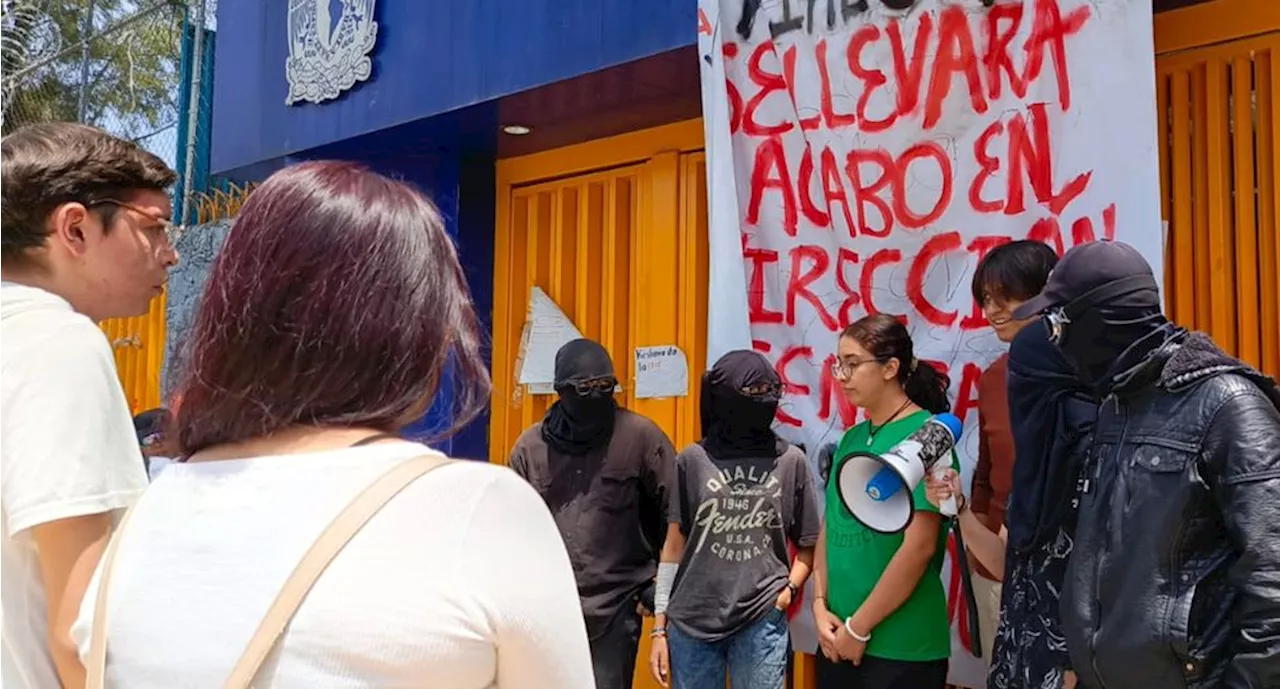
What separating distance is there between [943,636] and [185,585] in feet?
9.07

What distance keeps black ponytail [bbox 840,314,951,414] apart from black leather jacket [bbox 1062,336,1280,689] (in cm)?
116

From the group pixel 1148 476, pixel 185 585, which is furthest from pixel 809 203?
pixel 185 585

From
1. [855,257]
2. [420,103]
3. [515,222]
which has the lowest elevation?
[855,257]

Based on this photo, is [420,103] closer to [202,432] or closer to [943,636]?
[943,636]

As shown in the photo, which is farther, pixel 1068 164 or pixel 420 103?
pixel 420 103

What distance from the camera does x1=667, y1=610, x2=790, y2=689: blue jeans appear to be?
383cm

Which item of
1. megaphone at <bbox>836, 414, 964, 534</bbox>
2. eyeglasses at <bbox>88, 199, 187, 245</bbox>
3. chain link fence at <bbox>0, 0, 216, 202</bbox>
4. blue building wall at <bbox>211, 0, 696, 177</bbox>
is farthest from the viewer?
chain link fence at <bbox>0, 0, 216, 202</bbox>

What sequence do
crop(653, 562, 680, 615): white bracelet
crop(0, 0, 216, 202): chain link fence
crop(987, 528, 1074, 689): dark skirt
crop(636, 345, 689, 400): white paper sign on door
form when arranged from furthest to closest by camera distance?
crop(0, 0, 216, 202): chain link fence
crop(636, 345, 689, 400): white paper sign on door
crop(653, 562, 680, 615): white bracelet
crop(987, 528, 1074, 689): dark skirt

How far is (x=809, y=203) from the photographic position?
413 cm

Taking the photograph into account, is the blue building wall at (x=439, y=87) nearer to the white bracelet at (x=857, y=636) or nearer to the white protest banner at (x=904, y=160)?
the white protest banner at (x=904, y=160)

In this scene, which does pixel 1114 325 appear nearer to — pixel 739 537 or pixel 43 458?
pixel 739 537

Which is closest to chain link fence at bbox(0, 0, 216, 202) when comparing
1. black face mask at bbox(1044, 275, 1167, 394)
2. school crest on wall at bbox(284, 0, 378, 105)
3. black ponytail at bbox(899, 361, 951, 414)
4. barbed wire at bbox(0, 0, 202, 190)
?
barbed wire at bbox(0, 0, 202, 190)

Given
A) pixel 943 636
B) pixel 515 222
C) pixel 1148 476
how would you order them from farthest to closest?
pixel 515 222 → pixel 943 636 → pixel 1148 476

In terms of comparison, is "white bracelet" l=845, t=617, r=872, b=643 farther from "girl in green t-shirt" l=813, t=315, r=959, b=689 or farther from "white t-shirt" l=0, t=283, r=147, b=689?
"white t-shirt" l=0, t=283, r=147, b=689
